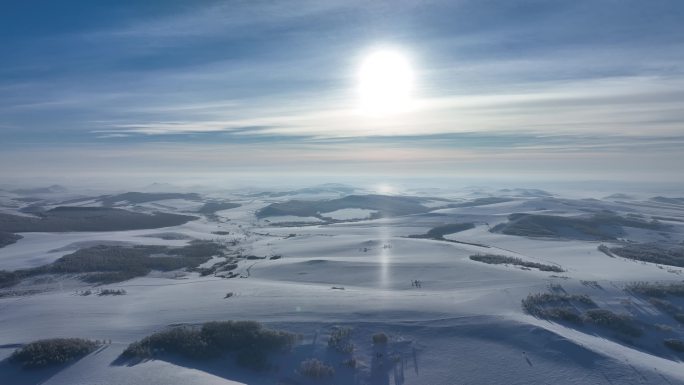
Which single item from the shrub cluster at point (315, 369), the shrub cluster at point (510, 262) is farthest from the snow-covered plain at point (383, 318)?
the shrub cluster at point (510, 262)

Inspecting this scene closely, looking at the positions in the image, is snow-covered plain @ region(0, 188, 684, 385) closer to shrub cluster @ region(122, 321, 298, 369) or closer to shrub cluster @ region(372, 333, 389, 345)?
shrub cluster @ region(372, 333, 389, 345)

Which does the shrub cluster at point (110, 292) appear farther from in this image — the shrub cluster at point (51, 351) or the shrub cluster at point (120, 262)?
the shrub cluster at point (51, 351)

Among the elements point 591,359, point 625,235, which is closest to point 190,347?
point 591,359

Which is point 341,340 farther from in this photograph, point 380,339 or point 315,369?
point 315,369

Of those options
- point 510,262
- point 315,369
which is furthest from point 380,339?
point 510,262

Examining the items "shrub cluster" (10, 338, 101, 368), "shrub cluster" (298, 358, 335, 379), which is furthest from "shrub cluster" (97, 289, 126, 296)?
"shrub cluster" (298, 358, 335, 379)

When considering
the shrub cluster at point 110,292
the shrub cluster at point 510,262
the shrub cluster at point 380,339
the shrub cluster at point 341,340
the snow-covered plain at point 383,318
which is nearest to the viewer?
the snow-covered plain at point 383,318

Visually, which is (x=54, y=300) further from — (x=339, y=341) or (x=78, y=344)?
(x=339, y=341)
